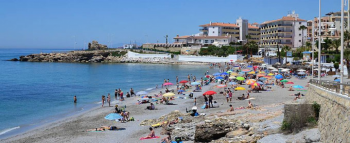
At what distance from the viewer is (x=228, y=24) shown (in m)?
120

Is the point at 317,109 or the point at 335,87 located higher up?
the point at 335,87

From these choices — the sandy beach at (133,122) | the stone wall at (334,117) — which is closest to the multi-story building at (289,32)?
the sandy beach at (133,122)

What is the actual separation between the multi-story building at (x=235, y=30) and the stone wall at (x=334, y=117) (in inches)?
4165

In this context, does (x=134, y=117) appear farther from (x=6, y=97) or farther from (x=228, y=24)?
(x=228, y=24)

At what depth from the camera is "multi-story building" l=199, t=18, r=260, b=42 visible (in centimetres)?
11812

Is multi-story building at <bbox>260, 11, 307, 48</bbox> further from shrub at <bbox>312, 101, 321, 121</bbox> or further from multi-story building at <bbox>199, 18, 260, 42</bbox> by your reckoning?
shrub at <bbox>312, 101, 321, 121</bbox>

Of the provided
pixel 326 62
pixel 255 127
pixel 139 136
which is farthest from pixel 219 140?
pixel 326 62

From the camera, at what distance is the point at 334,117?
35.4ft

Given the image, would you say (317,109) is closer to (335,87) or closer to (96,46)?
(335,87)

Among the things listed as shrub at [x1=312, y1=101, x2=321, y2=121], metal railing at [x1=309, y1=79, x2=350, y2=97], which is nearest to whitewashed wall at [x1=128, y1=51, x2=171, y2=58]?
metal railing at [x1=309, y1=79, x2=350, y2=97]

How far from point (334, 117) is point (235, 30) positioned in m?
111

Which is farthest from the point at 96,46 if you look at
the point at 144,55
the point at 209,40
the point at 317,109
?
the point at 317,109

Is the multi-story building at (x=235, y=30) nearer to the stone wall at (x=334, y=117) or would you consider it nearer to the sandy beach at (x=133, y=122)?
the sandy beach at (x=133, y=122)

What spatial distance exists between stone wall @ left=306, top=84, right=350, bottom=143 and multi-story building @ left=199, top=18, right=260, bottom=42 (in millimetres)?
105784
